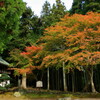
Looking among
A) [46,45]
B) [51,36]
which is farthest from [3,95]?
[51,36]

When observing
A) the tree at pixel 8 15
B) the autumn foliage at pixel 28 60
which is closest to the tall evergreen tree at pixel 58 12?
the autumn foliage at pixel 28 60

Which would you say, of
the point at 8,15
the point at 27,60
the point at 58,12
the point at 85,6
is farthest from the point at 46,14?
the point at 8,15

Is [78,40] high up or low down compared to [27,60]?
up

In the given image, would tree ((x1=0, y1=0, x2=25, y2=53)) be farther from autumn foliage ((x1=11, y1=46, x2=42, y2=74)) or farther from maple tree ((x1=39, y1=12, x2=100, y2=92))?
autumn foliage ((x1=11, y1=46, x2=42, y2=74))

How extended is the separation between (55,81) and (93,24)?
835 centimetres

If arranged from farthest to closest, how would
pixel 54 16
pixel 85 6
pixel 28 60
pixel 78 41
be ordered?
pixel 54 16 → pixel 85 6 → pixel 28 60 → pixel 78 41

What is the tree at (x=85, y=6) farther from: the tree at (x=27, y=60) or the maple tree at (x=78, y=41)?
the tree at (x=27, y=60)

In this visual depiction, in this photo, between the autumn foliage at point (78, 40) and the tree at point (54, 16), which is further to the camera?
the tree at point (54, 16)

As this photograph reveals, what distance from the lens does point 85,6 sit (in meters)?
17.4

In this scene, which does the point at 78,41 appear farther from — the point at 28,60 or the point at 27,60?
the point at 27,60

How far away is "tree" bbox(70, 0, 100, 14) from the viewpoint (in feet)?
54.2

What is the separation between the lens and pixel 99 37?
356 inches

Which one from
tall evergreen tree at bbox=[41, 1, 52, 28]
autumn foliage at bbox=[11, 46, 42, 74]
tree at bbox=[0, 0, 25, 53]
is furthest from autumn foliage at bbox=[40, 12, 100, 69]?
tall evergreen tree at bbox=[41, 1, 52, 28]

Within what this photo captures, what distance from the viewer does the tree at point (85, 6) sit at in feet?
54.2
